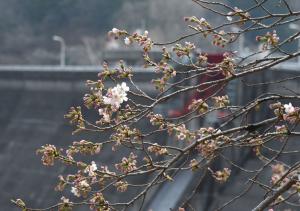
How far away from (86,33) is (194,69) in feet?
144

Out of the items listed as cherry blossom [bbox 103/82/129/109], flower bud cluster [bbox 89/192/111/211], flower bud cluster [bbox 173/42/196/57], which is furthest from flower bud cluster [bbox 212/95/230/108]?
flower bud cluster [bbox 89/192/111/211]

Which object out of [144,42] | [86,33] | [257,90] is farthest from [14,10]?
[144,42]

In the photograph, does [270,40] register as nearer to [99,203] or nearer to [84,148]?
[84,148]

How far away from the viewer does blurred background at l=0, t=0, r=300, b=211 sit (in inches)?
752

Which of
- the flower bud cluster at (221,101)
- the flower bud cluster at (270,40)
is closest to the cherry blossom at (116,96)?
the flower bud cluster at (221,101)

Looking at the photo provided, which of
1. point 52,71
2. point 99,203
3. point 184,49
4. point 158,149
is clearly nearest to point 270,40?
point 184,49

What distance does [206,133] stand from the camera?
15.0 ft

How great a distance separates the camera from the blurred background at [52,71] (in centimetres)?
1911

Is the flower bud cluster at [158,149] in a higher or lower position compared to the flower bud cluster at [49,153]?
higher

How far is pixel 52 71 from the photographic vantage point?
24.0 meters

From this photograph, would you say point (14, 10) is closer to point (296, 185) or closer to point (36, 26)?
point (36, 26)

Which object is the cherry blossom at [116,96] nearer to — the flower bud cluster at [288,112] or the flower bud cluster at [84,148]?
the flower bud cluster at [84,148]

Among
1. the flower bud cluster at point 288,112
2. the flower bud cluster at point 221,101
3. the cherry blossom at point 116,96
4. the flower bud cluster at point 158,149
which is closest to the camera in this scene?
the flower bud cluster at point 288,112

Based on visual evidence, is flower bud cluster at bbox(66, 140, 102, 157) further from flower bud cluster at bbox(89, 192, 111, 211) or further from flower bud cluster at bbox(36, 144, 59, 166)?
flower bud cluster at bbox(89, 192, 111, 211)
